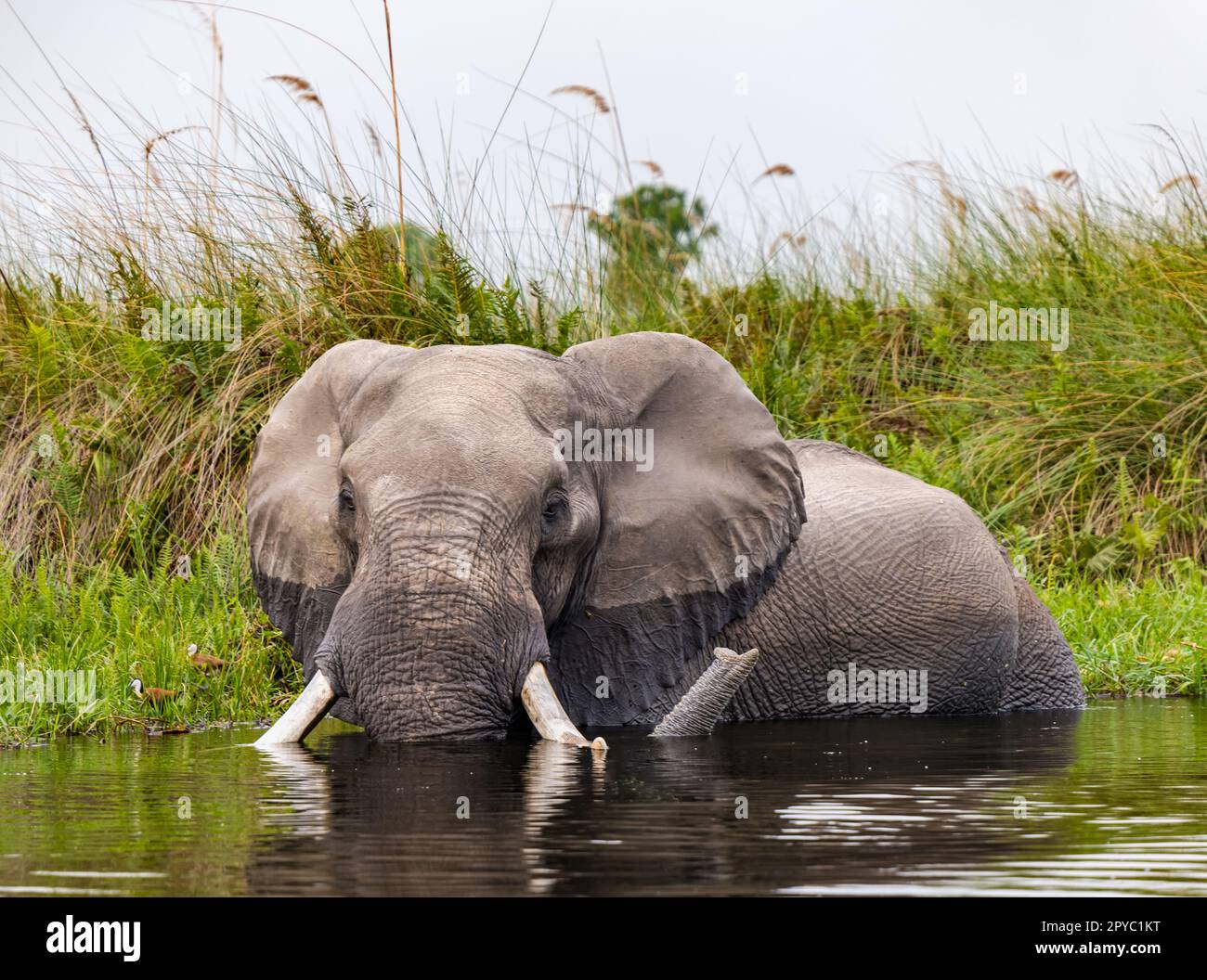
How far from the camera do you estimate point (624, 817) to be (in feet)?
16.2

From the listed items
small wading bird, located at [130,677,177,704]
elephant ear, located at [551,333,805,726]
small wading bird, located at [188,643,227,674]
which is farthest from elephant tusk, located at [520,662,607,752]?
small wading bird, located at [188,643,227,674]

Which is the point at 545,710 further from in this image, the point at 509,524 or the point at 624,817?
the point at 624,817

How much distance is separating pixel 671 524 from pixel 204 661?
2.24m

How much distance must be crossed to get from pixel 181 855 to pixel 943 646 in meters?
4.84

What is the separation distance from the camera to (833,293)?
15.1 metres

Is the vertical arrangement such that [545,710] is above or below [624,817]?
above

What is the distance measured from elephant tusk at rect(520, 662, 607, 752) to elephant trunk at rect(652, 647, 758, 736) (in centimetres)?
79

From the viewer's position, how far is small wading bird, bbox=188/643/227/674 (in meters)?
8.74

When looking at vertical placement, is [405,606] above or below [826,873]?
above

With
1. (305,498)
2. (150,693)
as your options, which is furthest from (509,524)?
(150,693)

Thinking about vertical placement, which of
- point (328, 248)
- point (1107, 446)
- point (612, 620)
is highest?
point (328, 248)

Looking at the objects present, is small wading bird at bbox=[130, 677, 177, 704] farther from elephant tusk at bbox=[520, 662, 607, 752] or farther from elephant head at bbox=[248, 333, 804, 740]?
elephant tusk at bbox=[520, 662, 607, 752]
